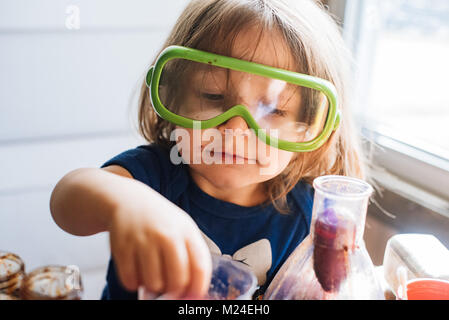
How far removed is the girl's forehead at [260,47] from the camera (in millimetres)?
579

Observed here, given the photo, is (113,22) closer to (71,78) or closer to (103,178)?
(71,78)

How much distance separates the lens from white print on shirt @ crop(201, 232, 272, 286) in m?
0.69

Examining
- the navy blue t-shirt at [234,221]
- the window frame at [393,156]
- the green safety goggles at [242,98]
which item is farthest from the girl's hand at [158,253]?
the window frame at [393,156]

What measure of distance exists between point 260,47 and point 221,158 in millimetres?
151

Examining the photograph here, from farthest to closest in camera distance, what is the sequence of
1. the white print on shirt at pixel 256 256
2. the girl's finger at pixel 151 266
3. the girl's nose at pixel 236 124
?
1. the white print on shirt at pixel 256 256
2. the girl's nose at pixel 236 124
3. the girl's finger at pixel 151 266

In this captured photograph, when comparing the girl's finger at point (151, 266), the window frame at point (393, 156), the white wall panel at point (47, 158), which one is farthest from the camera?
the white wall panel at point (47, 158)

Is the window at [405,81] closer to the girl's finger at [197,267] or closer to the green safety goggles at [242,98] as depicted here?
the green safety goggles at [242,98]

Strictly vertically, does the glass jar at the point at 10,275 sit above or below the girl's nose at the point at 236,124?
below

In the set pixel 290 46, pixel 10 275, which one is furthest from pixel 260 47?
pixel 10 275

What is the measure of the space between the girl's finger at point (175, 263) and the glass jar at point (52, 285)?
0.45ft

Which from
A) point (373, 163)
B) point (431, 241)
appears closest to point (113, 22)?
point (373, 163)

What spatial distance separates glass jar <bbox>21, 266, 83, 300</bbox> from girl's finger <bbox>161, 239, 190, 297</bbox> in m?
0.14

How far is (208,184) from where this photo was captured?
2.44 feet

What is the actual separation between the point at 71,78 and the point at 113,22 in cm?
15
